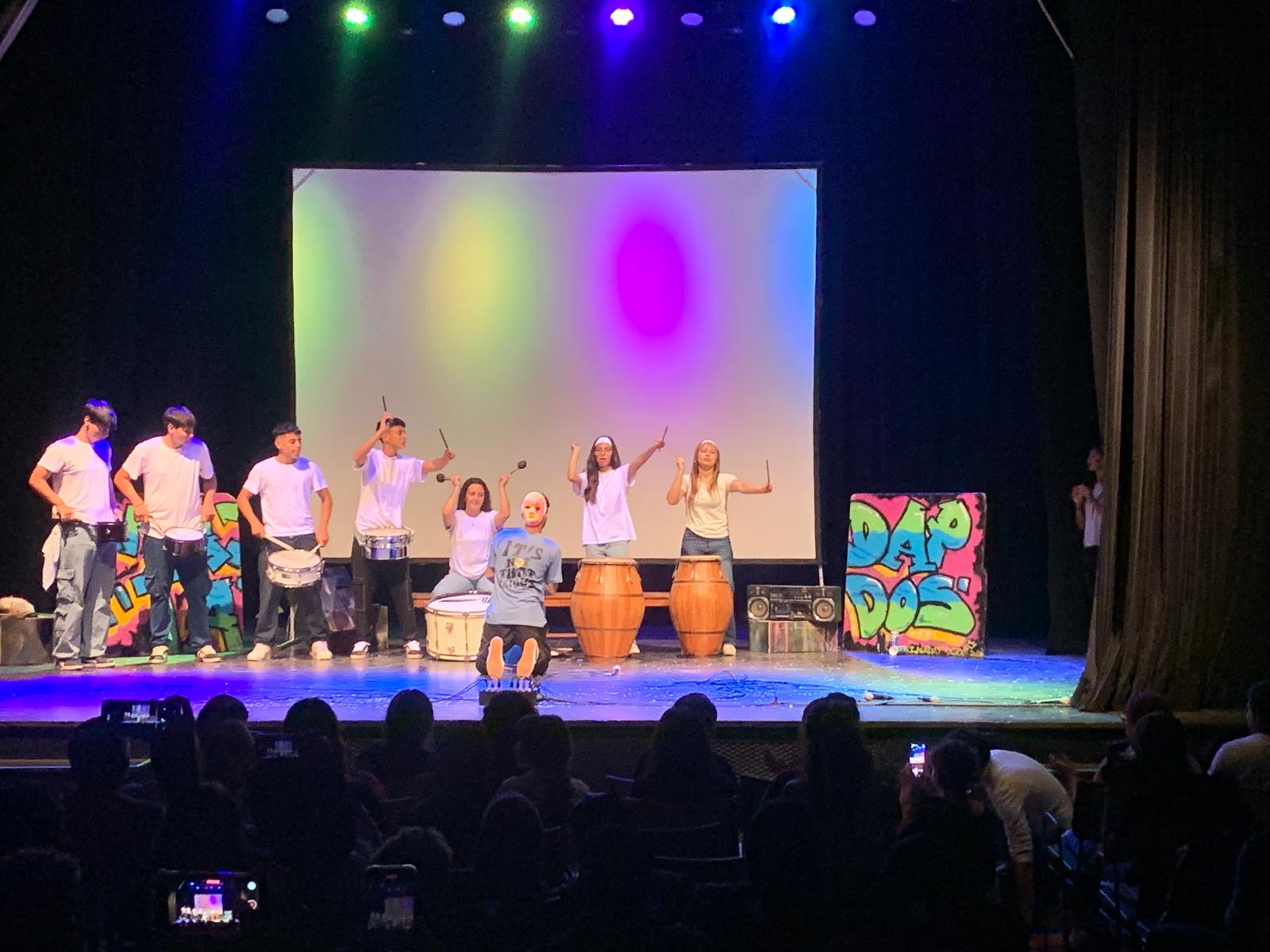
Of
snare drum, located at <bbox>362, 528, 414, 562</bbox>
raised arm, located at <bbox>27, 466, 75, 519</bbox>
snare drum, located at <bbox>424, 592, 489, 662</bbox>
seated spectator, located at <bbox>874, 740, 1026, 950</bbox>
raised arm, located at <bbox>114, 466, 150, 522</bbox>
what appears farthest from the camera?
snare drum, located at <bbox>362, 528, 414, 562</bbox>

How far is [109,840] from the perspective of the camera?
3.76m

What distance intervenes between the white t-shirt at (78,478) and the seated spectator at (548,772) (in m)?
5.53

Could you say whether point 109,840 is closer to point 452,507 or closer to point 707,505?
point 452,507

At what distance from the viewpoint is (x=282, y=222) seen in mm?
10555

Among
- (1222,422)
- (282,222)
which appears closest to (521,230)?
(282,222)

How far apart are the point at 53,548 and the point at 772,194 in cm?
607

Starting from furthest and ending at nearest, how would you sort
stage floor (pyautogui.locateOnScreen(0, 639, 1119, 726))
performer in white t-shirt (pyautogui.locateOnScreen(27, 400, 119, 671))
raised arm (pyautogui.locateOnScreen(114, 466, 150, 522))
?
raised arm (pyautogui.locateOnScreen(114, 466, 150, 522)) < performer in white t-shirt (pyautogui.locateOnScreen(27, 400, 119, 671)) < stage floor (pyautogui.locateOnScreen(0, 639, 1119, 726))

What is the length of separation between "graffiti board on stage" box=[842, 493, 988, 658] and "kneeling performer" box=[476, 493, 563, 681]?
287cm

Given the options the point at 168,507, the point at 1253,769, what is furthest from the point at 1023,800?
the point at 168,507

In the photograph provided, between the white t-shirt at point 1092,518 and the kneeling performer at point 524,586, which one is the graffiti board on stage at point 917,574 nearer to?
the white t-shirt at point 1092,518

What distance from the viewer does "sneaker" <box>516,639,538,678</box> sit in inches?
305

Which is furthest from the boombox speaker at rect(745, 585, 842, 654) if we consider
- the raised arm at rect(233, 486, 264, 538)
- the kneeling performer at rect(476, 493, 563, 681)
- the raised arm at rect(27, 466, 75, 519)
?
the raised arm at rect(27, 466, 75, 519)

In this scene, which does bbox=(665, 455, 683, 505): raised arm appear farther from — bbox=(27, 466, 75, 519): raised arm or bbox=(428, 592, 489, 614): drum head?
bbox=(27, 466, 75, 519): raised arm

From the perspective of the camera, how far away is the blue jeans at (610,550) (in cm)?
982
